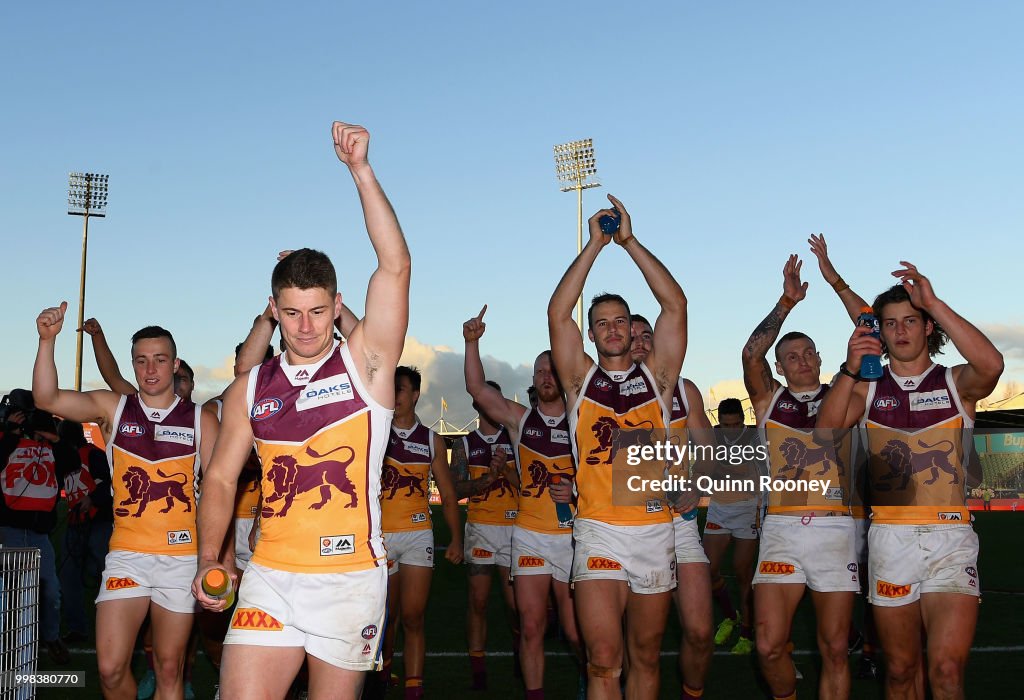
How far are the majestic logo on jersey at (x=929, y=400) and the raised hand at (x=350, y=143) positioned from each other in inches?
168

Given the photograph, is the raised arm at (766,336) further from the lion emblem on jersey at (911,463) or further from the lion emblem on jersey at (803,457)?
the lion emblem on jersey at (911,463)

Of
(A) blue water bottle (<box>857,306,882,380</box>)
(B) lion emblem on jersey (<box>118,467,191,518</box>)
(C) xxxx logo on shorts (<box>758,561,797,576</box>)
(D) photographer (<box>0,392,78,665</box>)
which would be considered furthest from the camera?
(D) photographer (<box>0,392,78,665</box>)

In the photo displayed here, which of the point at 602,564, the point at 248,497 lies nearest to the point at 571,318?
the point at 602,564

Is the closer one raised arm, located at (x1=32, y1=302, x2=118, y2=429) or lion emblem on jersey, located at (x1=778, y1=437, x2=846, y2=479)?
raised arm, located at (x1=32, y1=302, x2=118, y2=429)

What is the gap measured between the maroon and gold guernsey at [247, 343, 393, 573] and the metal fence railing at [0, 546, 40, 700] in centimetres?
260

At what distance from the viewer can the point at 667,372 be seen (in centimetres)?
754

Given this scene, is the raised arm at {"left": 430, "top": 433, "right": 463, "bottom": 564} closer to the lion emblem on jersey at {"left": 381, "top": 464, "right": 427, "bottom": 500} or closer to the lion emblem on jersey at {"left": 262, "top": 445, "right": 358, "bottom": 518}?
the lion emblem on jersey at {"left": 381, "top": 464, "right": 427, "bottom": 500}

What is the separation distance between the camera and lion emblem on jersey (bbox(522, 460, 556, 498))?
9820 millimetres

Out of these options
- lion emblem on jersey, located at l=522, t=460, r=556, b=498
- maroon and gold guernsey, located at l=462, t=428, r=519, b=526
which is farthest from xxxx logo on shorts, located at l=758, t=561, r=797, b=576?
maroon and gold guernsey, located at l=462, t=428, r=519, b=526

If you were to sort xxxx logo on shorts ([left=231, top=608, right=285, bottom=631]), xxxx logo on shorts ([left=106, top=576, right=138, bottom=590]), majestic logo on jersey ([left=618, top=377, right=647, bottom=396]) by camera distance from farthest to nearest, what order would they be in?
majestic logo on jersey ([left=618, top=377, right=647, bottom=396]) < xxxx logo on shorts ([left=106, top=576, right=138, bottom=590]) < xxxx logo on shorts ([left=231, top=608, right=285, bottom=631])

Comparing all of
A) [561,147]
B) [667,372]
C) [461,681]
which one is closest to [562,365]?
[667,372]

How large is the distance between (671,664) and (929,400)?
17.1 ft

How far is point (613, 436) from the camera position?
7441 mm

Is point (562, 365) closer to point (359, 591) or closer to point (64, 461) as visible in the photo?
point (359, 591)
